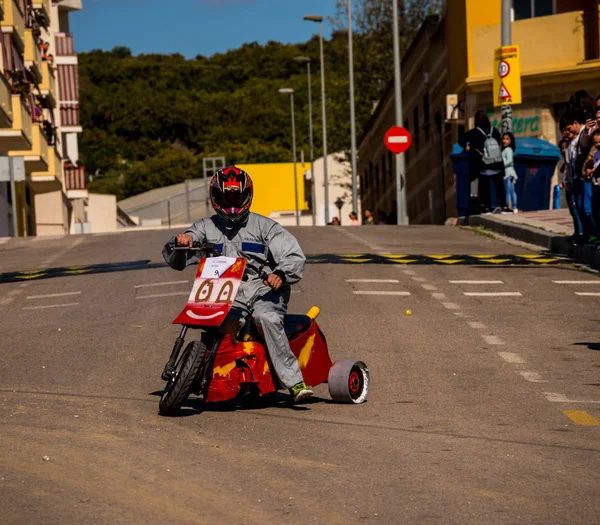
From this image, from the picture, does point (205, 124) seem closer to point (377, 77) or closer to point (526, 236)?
point (377, 77)

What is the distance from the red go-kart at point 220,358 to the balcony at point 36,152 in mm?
42280

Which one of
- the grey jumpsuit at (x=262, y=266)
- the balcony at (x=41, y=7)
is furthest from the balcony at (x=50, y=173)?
the grey jumpsuit at (x=262, y=266)

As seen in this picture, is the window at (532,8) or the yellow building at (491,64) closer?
the yellow building at (491,64)

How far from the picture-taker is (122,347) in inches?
450

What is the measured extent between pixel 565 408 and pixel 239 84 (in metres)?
129

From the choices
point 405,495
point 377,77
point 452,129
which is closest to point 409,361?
point 405,495

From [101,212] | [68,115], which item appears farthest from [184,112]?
[68,115]

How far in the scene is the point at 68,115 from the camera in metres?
74.2

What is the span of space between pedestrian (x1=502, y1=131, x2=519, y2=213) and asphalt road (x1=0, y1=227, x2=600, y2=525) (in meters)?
12.9

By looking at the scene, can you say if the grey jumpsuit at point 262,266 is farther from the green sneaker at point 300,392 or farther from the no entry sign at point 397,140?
the no entry sign at point 397,140

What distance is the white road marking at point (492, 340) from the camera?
11.3m

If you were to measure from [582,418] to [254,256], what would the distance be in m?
2.28

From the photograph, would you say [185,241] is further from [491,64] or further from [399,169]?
[399,169]

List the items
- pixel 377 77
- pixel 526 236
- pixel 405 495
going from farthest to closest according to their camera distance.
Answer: pixel 377 77, pixel 526 236, pixel 405 495
